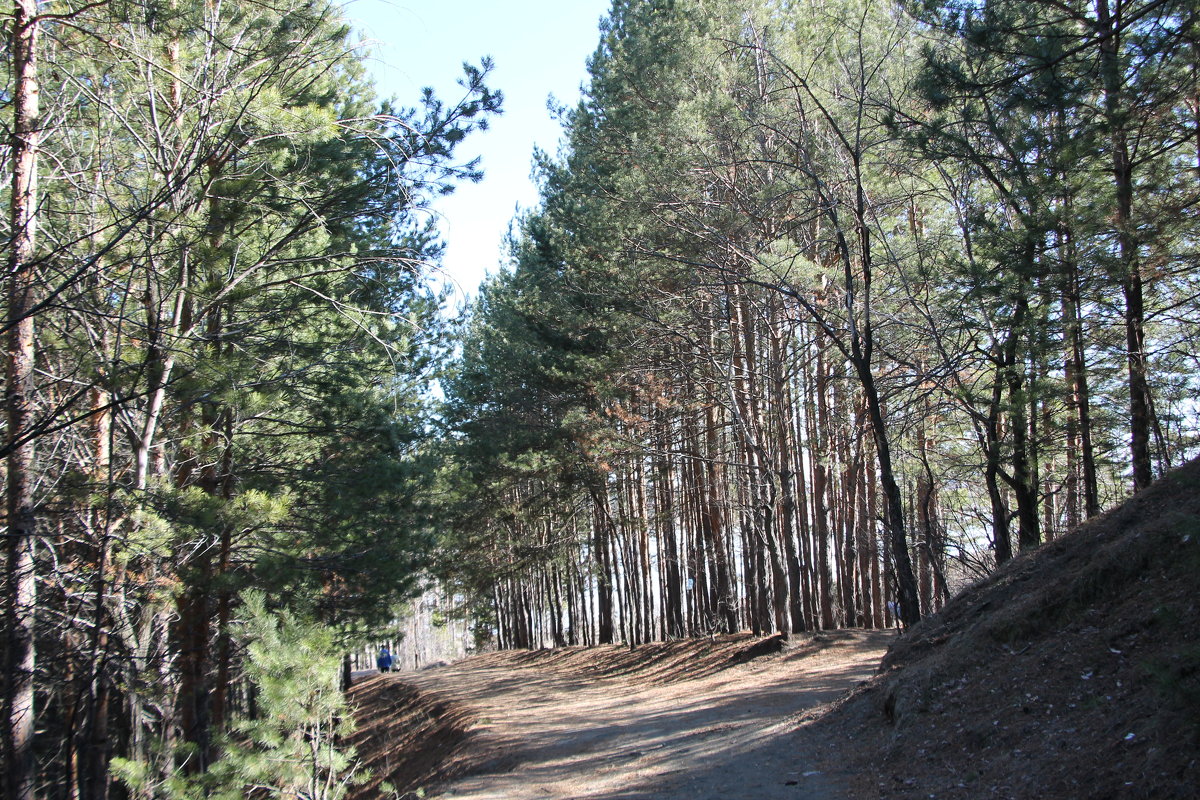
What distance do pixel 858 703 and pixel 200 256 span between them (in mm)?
7869

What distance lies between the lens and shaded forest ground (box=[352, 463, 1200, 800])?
4.68 meters

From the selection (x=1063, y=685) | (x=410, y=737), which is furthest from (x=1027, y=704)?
(x=410, y=737)

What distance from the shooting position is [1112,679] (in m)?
5.65

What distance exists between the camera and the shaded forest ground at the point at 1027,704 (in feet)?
15.4

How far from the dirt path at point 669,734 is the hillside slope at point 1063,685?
2.44 feet

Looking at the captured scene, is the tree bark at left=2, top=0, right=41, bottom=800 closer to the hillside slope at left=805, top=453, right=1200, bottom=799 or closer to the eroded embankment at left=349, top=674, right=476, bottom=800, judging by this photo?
the eroded embankment at left=349, top=674, right=476, bottom=800

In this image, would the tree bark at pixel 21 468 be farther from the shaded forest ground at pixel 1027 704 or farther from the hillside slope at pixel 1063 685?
the hillside slope at pixel 1063 685

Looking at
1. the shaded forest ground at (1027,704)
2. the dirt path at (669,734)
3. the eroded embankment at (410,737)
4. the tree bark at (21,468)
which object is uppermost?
the tree bark at (21,468)

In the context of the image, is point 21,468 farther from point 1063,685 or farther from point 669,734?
point 669,734

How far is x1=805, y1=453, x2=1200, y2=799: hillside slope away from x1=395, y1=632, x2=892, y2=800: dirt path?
74 centimetres

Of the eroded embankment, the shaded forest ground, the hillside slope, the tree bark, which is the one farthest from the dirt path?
the tree bark

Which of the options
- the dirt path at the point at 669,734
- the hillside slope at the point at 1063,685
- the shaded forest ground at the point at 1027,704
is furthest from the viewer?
the dirt path at the point at 669,734

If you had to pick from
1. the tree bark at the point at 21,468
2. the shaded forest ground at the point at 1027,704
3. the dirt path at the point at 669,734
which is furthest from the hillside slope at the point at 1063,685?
the tree bark at the point at 21,468

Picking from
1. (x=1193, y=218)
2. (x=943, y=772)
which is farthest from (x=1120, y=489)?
(x=943, y=772)
